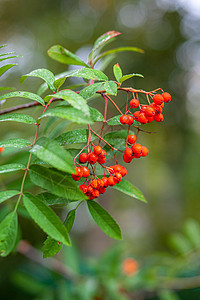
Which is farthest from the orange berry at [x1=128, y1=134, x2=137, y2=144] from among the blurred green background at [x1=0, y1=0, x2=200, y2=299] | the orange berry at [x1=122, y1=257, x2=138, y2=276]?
the blurred green background at [x1=0, y1=0, x2=200, y2=299]

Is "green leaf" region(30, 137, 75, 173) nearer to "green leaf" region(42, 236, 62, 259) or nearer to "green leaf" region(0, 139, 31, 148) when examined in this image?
"green leaf" region(0, 139, 31, 148)

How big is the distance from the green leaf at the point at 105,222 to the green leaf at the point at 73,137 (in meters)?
0.13

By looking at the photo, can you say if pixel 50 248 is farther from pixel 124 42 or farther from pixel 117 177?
pixel 124 42

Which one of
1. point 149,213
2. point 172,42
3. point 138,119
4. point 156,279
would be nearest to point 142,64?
point 172,42

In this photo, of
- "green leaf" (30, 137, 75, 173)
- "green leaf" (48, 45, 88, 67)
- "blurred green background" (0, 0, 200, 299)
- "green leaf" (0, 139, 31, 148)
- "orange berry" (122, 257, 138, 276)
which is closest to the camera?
"green leaf" (30, 137, 75, 173)

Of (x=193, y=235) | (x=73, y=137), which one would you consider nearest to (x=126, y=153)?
(x=73, y=137)

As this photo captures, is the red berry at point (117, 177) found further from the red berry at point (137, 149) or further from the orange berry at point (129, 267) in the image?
the orange berry at point (129, 267)

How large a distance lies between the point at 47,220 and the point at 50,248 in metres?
0.10

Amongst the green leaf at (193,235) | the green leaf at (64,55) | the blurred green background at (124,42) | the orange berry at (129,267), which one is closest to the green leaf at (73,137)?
the green leaf at (64,55)

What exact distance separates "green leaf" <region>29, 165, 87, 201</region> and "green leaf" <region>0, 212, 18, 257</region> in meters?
0.09

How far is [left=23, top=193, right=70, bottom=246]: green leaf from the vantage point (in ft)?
1.43

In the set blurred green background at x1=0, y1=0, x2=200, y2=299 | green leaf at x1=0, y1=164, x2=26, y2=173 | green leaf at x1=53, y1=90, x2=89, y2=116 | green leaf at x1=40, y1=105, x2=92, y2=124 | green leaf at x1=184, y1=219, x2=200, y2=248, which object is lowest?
green leaf at x1=184, y1=219, x2=200, y2=248

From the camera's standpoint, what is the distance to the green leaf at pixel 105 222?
0.53m

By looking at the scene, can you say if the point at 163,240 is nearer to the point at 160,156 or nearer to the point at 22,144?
the point at 160,156
